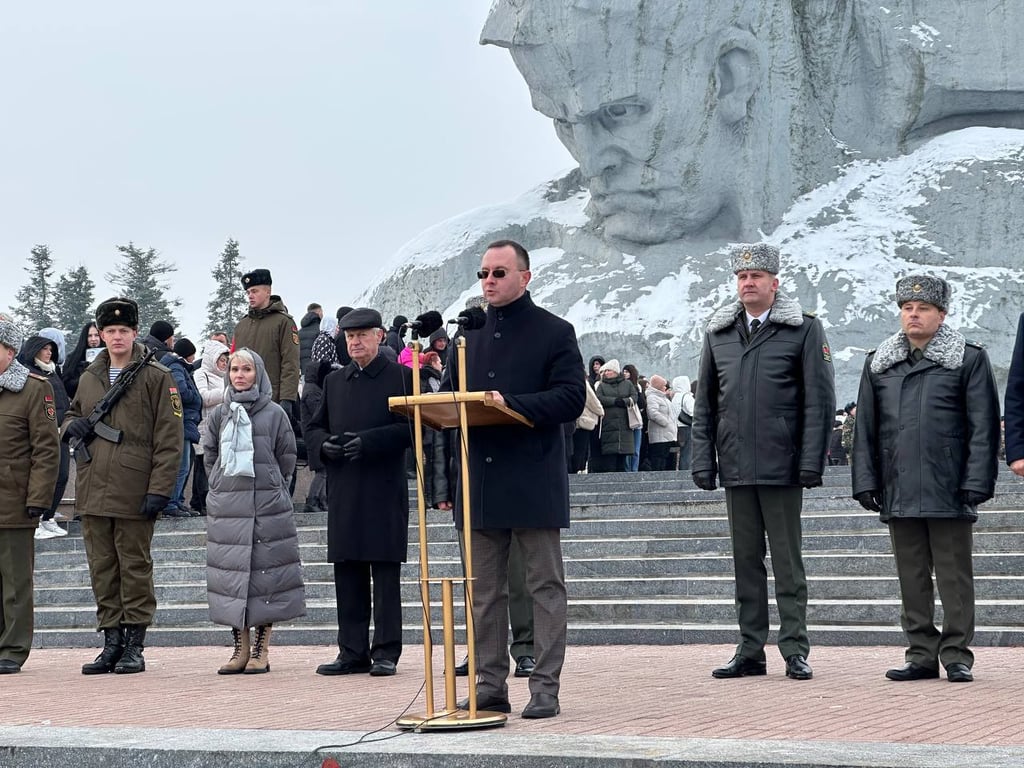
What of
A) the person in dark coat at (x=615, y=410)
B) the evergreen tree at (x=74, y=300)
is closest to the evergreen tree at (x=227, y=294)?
the evergreen tree at (x=74, y=300)

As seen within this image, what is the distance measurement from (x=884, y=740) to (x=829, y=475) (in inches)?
391

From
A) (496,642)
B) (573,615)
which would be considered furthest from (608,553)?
(496,642)

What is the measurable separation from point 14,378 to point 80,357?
4914 mm

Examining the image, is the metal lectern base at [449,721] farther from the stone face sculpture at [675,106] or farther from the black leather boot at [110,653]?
the stone face sculpture at [675,106]

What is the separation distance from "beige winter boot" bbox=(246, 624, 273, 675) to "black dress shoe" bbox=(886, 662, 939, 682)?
11.4 feet

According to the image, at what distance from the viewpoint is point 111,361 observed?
30.2 feet

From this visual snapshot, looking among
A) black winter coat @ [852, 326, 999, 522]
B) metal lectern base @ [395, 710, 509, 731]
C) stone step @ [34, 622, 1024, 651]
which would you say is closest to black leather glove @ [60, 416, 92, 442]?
stone step @ [34, 622, 1024, 651]

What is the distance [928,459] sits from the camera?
301 inches

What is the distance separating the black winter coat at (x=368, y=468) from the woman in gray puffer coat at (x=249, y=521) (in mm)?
324

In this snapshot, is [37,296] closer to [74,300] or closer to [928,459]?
[74,300]

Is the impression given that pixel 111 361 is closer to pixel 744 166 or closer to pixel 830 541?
pixel 830 541

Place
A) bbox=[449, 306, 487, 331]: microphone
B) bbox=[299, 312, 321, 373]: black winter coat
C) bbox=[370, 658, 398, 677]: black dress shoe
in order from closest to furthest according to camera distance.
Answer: bbox=[449, 306, 487, 331]: microphone, bbox=[370, 658, 398, 677]: black dress shoe, bbox=[299, 312, 321, 373]: black winter coat

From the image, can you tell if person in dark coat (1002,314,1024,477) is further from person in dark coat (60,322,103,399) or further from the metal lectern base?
person in dark coat (60,322,103,399)

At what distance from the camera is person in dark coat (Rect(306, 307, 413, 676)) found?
28.2ft
